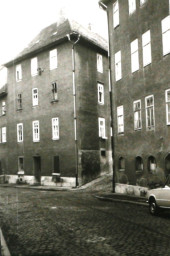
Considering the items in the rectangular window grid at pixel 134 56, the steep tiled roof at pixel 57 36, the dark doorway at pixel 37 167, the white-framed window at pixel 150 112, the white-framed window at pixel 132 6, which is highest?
the steep tiled roof at pixel 57 36

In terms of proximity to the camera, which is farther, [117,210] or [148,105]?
[148,105]

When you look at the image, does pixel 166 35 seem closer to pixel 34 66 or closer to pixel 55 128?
pixel 55 128

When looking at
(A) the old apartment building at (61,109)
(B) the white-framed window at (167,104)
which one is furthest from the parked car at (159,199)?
(A) the old apartment building at (61,109)

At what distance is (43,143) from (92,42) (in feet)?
33.9

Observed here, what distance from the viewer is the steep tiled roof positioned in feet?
110

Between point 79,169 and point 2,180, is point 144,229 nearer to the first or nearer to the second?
point 79,169

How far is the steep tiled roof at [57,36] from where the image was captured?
110 feet

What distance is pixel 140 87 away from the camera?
2127 cm

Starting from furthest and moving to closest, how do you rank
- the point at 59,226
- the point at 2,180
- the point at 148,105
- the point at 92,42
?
the point at 2,180 < the point at 92,42 < the point at 148,105 < the point at 59,226

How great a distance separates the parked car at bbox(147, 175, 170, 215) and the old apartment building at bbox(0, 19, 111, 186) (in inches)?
703

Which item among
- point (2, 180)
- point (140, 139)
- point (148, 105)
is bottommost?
point (2, 180)

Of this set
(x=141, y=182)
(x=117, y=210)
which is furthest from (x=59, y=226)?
(x=141, y=182)

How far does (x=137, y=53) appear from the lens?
2159 centimetres

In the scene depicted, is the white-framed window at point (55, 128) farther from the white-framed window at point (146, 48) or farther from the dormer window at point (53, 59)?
the white-framed window at point (146, 48)
